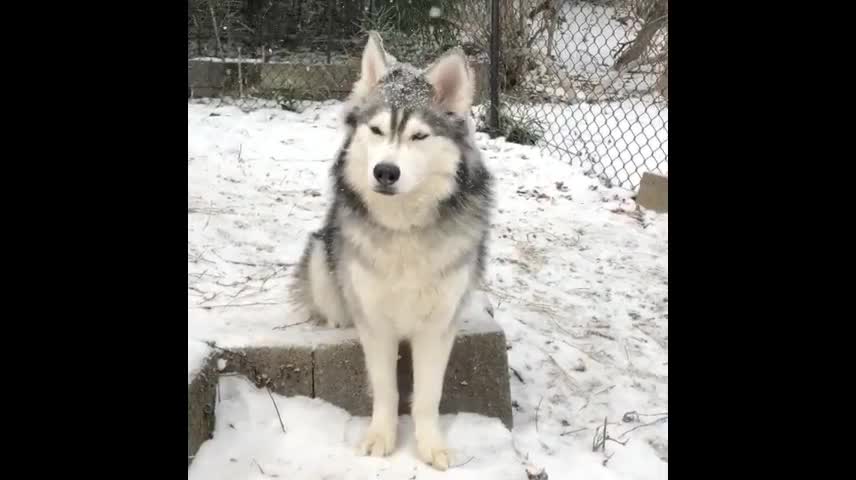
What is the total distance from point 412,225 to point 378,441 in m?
0.80

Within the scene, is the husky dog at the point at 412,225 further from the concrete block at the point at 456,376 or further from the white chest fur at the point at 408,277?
the concrete block at the point at 456,376

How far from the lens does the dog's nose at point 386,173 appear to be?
206cm

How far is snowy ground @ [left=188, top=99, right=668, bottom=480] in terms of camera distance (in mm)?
2408

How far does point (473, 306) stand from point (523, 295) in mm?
910

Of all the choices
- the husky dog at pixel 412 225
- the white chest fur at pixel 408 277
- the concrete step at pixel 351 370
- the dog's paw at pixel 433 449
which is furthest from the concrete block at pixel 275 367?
the dog's paw at pixel 433 449

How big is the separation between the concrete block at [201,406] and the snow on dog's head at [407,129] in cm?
87

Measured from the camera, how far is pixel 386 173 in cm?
206

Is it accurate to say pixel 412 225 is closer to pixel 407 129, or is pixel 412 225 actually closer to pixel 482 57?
pixel 407 129

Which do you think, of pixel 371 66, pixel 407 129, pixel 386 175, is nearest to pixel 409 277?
pixel 386 175

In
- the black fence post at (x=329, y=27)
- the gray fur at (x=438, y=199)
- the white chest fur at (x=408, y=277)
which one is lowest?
the white chest fur at (x=408, y=277)

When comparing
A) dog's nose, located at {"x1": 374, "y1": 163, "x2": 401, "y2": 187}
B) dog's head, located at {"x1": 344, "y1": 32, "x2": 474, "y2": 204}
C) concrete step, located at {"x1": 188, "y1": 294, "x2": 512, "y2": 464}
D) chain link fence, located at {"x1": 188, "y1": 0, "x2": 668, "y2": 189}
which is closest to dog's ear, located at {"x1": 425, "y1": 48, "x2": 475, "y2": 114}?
dog's head, located at {"x1": 344, "y1": 32, "x2": 474, "y2": 204}
